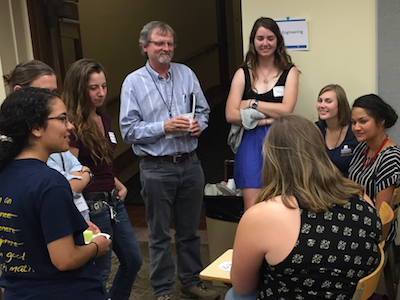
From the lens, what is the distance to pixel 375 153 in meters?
2.93

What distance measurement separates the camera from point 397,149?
112 inches

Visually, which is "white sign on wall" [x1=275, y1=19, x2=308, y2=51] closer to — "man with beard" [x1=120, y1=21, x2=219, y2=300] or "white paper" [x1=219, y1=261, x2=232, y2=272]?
"man with beard" [x1=120, y1=21, x2=219, y2=300]

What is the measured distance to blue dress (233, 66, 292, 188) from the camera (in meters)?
3.10

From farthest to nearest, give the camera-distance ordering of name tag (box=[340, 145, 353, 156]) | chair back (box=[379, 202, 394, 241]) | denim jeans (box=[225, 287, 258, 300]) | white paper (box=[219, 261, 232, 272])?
name tag (box=[340, 145, 353, 156]) → chair back (box=[379, 202, 394, 241]) → white paper (box=[219, 261, 232, 272]) → denim jeans (box=[225, 287, 258, 300])

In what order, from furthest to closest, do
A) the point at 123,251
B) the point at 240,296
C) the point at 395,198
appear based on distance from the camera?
the point at 395,198, the point at 123,251, the point at 240,296

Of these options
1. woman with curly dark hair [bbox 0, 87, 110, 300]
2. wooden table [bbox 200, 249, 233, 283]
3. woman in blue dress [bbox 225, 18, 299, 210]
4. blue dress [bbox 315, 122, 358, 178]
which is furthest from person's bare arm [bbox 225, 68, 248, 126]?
woman with curly dark hair [bbox 0, 87, 110, 300]

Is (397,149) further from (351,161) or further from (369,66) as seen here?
(369,66)

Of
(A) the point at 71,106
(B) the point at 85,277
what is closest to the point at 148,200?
(A) the point at 71,106

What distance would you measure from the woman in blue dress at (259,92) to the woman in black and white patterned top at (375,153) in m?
0.47

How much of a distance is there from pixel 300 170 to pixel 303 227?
0.21 m

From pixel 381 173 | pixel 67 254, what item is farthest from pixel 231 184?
pixel 67 254

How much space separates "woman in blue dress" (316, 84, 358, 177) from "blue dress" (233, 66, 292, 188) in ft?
1.23

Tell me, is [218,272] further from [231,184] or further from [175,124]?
[231,184]

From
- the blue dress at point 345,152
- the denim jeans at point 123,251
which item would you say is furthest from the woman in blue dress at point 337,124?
the denim jeans at point 123,251
